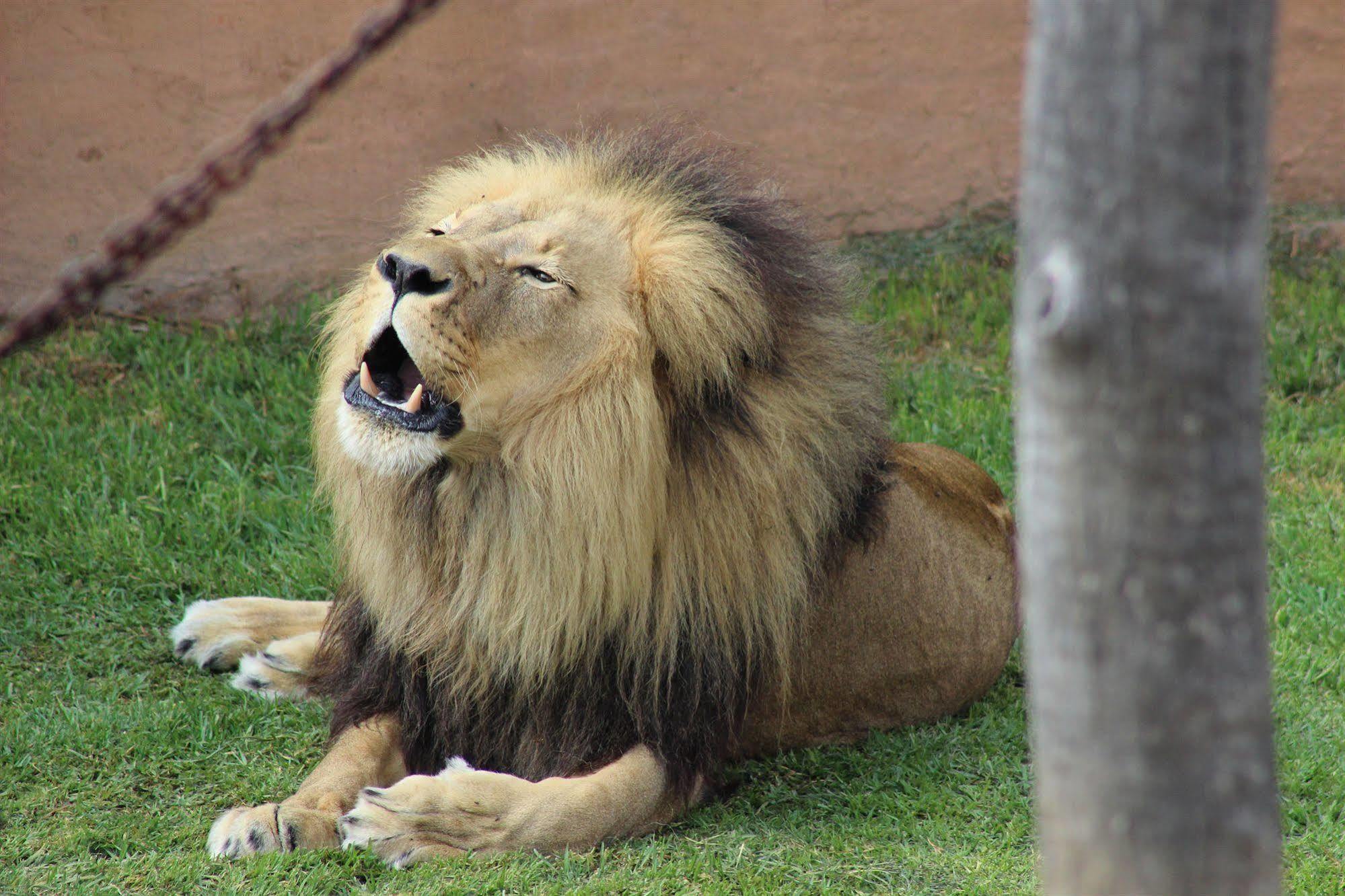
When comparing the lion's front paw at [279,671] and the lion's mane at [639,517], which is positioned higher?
the lion's mane at [639,517]

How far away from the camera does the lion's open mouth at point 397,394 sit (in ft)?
8.98

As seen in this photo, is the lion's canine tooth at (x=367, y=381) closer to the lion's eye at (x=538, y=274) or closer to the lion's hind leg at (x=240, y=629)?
the lion's eye at (x=538, y=274)

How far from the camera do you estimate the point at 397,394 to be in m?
2.82

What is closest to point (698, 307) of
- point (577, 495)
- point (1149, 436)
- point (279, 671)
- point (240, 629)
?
point (577, 495)

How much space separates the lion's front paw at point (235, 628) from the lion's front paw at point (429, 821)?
1137mm

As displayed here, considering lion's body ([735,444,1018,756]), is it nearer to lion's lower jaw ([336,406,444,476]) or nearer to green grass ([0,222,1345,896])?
green grass ([0,222,1345,896])

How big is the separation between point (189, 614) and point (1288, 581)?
120 inches

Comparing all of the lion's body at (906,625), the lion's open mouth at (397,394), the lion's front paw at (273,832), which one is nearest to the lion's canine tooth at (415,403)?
A: the lion's open mouth at (397,394)

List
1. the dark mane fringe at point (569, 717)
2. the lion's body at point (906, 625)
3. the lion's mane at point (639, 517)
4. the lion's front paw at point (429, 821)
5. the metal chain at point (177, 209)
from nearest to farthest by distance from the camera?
the metal chain at point (177, 209), the lion's front paw at point (429, 821), the lion's mane at point (639, 517), the dark mane fringe at point (569, 717), the lion's body at point (906, 625)

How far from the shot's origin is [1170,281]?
1.03 m

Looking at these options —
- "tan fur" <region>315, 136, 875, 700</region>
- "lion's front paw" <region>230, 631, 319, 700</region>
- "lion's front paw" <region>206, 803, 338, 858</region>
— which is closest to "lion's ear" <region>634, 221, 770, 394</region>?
"tan fur" <region>315, 136, 875, 700</region>

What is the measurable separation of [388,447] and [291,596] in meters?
1.61

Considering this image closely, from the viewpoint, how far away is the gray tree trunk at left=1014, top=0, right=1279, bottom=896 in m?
1.01

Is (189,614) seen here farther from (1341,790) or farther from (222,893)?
(1341,790)
